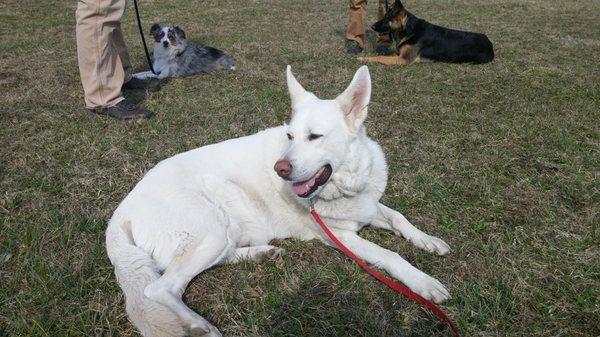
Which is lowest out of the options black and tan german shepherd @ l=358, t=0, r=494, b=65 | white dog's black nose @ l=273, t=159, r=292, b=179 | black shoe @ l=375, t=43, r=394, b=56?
black shoe @ l=375, t=43, r=394, b=56

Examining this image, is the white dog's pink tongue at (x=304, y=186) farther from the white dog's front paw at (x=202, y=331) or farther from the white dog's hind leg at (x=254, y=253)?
the white dog's front paw at (x=202, y=331)

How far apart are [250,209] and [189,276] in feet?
2.38

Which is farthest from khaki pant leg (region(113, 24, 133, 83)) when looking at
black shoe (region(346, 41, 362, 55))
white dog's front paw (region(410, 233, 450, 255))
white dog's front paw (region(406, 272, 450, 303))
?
white dog's front paw (region(406, 272, 450, 303))

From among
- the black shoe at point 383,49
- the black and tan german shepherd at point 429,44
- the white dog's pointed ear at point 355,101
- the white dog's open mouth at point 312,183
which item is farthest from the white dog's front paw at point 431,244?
the black shoe at point 383,49

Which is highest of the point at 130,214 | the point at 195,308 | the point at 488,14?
the point at 130,214

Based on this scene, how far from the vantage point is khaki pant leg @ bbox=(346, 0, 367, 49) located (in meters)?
7.63

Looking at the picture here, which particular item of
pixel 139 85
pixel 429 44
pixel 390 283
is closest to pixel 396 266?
pixel 390 283

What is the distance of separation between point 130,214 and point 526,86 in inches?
228

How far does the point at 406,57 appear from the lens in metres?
7.22

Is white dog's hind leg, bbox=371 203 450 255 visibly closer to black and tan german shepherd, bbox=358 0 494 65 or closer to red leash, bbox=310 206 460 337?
red leash, bbox=310 206 460 337

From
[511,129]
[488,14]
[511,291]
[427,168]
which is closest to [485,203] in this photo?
[427,168]

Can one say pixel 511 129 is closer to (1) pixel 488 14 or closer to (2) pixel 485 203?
(2) pixel 485 203

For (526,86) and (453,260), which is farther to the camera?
(526,86)

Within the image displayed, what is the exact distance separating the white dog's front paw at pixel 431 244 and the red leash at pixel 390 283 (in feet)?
1.40
